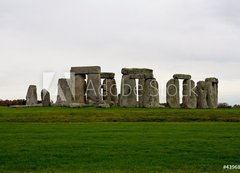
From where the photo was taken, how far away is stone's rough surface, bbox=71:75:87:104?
44531mm

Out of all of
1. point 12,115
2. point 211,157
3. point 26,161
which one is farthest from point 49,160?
point 12,115

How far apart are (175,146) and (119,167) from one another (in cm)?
401

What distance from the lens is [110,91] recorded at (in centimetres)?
4672

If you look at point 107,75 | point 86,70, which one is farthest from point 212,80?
point 86,70

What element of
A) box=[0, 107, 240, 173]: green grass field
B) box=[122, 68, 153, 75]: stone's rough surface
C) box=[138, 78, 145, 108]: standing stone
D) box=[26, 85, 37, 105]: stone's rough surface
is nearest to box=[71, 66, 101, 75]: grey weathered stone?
box=[122, 68, 153, 75]: stone's rough surface

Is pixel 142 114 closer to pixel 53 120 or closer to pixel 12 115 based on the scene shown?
pixel 53 120

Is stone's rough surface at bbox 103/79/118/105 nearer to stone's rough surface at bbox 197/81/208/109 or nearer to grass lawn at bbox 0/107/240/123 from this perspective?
stone's rough surface at bbox 197/81/208/109

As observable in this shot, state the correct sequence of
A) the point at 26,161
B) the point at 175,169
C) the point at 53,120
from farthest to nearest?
the point at 53,120 < the point at 26,161 < the point at 175,169

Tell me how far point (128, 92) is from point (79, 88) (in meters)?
4.41

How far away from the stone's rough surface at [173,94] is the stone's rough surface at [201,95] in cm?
241

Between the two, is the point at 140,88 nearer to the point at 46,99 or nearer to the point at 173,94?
the point at 173,94

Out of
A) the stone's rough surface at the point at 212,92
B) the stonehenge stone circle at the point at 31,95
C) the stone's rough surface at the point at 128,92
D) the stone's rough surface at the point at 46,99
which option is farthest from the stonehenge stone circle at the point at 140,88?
the stonehenge stone circle at the point at 31,95

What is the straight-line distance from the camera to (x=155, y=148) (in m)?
15.0

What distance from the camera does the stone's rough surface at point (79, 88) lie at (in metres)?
44.5
